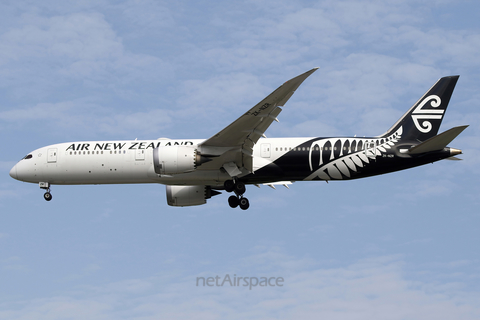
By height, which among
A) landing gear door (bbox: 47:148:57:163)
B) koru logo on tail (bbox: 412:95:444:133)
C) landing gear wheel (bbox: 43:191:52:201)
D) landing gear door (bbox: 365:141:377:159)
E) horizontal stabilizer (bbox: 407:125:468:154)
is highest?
landing gear door (bbox: 47:148:57:163)

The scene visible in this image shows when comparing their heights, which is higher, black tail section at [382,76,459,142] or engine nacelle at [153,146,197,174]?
black tail section at [382,76,459,142]

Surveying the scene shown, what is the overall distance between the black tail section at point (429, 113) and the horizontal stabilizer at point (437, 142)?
1.63 m

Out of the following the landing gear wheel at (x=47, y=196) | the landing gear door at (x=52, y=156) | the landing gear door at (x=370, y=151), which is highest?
the landing gear door at (x=52, y=156)

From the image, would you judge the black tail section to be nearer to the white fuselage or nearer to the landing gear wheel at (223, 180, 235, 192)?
the white fuselage

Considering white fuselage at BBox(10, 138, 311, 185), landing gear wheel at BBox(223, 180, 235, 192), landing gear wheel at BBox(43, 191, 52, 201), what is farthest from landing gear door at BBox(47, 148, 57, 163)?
landing gear wheel at BBox(223, 180, 235, 192)

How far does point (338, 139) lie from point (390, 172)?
2821 millimetres

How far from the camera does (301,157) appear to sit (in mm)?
27594

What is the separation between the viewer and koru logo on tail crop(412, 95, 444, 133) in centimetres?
2862

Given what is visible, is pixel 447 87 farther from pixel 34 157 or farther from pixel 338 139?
pixel 34 157

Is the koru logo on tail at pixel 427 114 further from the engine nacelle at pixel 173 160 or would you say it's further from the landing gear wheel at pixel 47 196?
the landing gear wheel at pixel 47 196

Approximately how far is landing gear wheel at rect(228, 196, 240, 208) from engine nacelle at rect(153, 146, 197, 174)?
154 inches

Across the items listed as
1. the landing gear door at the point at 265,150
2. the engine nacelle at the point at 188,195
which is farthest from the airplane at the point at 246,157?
the engine nacelle at the point at 188,195

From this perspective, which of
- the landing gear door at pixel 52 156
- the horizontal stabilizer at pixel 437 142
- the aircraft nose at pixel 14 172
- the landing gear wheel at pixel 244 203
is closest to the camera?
the horizontal stabilizer at pixel 437 142

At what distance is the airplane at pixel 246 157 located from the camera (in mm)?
26344
